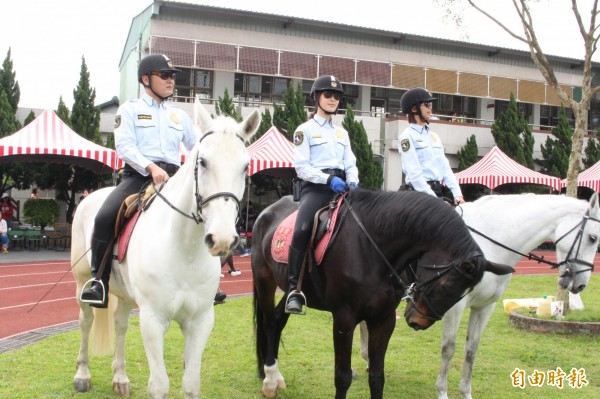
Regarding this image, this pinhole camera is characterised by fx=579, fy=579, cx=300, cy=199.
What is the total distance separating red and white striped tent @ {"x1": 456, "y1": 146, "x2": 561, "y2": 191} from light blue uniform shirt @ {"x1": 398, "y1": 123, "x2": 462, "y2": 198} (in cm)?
1544

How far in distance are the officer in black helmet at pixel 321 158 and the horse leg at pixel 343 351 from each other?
518 mm

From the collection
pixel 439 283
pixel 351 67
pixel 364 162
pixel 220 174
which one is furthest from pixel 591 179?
pixel 220 174

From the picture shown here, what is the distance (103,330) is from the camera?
5.62m

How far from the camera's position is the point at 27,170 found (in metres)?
21.4

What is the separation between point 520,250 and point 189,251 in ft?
11.1

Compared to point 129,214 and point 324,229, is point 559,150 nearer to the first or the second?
point 324,229

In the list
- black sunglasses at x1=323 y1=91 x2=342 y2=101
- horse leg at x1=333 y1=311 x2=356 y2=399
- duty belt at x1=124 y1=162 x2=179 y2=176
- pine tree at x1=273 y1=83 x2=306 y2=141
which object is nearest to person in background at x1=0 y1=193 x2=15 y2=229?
pine tree at x1=273 y1=83 x2=306 y2=141

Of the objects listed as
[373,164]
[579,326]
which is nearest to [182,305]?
[579,326]

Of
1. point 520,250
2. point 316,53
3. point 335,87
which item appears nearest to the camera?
point 335,87

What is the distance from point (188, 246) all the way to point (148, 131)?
49.3 inches

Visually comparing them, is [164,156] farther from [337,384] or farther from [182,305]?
[337,384]

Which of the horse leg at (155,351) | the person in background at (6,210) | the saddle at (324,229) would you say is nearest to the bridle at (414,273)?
the saddle at (324,229)

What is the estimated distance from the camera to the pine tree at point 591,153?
90.9 ft

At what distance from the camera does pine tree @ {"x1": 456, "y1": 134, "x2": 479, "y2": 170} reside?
25812 mm
